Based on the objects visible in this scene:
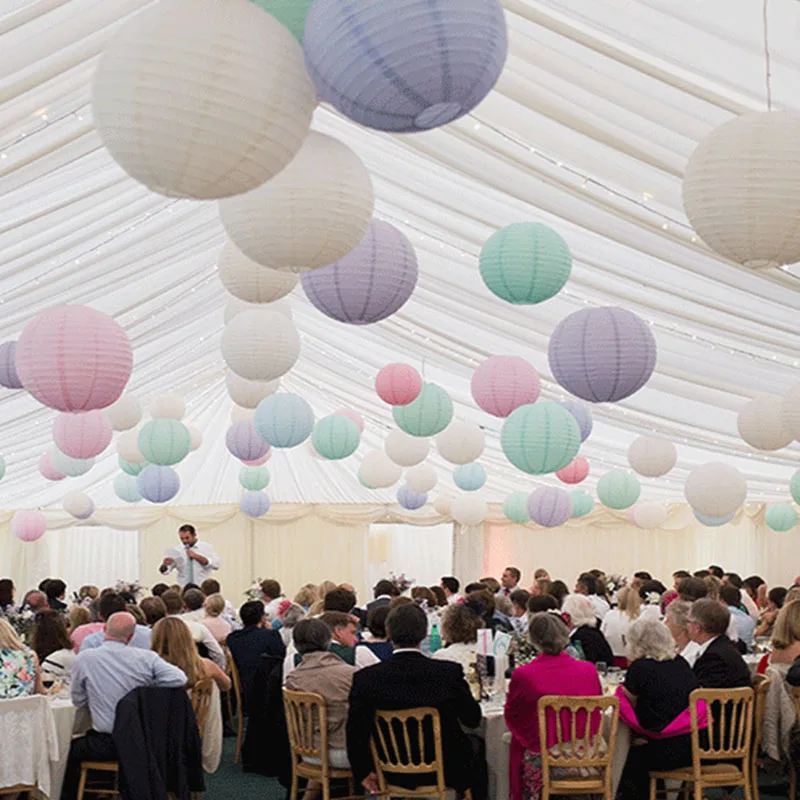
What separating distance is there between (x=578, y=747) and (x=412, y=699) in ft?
2.54

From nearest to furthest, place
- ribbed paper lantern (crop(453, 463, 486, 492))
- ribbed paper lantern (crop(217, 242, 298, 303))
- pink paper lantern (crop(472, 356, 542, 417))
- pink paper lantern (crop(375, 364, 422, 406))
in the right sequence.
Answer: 1. ribbed paper lantern (crop(217, 242, 298, 303))
2. pink paper lantern (crop(472, 356, 542, 417))
3. pink paper lantern (crop(375, 364, 422, 406))
4. ribbed paper lantern (crop(453, 463, 486, 492))

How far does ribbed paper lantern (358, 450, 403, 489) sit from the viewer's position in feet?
41.5

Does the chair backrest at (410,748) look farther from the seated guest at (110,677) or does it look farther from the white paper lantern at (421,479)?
the white paper lantern at (421,479)

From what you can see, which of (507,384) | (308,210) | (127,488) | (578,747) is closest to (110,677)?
(578,747)

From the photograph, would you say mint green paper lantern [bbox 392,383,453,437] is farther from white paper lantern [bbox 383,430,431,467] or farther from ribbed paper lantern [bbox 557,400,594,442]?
white paper lantern [bbox 383,430,431,467]

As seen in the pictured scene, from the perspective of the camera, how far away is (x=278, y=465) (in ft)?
56.5

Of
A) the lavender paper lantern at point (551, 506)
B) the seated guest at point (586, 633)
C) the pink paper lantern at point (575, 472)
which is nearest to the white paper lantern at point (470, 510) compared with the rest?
the lavender paper lantern at point (551, 506)

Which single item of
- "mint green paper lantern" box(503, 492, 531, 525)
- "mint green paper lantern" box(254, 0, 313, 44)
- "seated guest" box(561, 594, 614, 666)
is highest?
"mint green paper lantern" box(254, 0, 313, 44)

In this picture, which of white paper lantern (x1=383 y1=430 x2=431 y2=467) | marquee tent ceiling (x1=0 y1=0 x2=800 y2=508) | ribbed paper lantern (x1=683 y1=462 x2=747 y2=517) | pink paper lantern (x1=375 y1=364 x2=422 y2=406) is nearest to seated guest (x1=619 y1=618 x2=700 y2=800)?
marquee tent ceiling (x1=0 y1=0 x2=800 y2=508)

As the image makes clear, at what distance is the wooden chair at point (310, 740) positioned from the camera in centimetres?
551

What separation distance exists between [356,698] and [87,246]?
3.80 metres

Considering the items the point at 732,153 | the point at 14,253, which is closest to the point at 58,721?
the point at 14,253

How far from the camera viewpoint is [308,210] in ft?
10.8

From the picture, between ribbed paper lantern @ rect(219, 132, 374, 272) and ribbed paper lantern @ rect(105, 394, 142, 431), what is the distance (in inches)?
255
